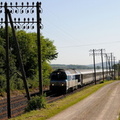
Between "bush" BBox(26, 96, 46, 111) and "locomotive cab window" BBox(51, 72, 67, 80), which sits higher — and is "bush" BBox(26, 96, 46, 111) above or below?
below

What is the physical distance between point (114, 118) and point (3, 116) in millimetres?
9405

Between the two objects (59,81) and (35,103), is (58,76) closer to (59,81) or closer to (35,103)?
(59,81)

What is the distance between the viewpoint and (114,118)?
18.1 meters

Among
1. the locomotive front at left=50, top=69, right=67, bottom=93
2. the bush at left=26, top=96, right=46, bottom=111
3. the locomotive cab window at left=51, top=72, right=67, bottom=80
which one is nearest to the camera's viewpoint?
the bush at left=26, top=96, right=46, bottom=111

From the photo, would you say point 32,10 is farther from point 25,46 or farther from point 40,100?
point 25,46

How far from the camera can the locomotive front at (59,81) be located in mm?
38938

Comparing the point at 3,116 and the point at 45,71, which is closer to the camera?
the point at 3,116

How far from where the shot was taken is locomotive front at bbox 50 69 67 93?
128 feet

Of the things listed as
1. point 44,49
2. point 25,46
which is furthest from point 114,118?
point 44,49

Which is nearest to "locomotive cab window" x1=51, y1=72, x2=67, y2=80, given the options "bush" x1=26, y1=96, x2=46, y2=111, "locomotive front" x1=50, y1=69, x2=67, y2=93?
"locomotive front" x1=50, y1=69, x2=67, y2=93

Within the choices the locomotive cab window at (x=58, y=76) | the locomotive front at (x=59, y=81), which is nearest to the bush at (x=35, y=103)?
the locomotive front at (x=59, y=81)

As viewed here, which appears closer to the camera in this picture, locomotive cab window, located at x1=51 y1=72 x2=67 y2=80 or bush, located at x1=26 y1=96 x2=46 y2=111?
bush, located at x1=26 y1=96 x2=46 y2=111

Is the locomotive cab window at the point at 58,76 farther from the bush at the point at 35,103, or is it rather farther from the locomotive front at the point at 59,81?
the bush at the point at 35,103

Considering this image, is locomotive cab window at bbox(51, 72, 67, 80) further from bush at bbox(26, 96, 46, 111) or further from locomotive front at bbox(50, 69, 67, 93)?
bush at bbox(26, 96, 46, 111)
